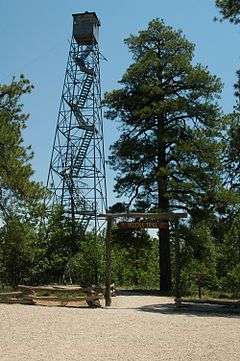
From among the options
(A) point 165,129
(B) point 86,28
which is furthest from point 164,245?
(B) point 86,28

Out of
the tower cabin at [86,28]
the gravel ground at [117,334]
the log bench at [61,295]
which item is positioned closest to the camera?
the gravel ground at [117,334]

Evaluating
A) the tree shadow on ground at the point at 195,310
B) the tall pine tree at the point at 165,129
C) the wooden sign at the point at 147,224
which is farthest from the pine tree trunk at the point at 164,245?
the tree shadow on ground at the point at 195,310

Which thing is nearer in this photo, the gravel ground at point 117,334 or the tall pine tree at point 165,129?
the gravel ground at point 117,334

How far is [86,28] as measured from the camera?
3028 cm

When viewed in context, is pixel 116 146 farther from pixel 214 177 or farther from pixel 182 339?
pixel 182 339

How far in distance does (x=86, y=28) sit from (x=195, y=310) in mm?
19998

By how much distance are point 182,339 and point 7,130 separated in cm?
1201

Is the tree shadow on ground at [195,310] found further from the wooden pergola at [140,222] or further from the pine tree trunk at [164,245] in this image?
the pine tree trunk at [164,245]

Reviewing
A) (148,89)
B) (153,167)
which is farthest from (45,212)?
(148,89)

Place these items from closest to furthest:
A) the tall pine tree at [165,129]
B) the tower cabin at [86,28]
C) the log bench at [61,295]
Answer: the log bench at [61,295] → the tall pine tree at [165,129] → the tower cabin at [86,28]

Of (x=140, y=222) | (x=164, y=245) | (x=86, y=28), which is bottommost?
(x=164, y=245)

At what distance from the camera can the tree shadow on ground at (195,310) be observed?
14.8 metres

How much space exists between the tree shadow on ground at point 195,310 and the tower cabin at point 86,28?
1811cm

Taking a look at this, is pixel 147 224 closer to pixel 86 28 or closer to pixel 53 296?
pixel 53 296
